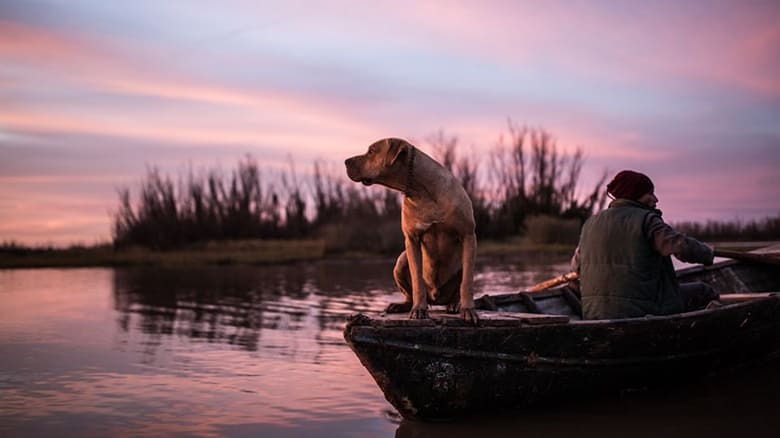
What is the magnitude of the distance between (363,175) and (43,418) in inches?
113

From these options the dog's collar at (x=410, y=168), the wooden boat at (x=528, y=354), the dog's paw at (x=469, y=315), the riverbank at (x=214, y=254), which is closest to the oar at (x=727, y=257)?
the wooden boat at (x=528, y=354)

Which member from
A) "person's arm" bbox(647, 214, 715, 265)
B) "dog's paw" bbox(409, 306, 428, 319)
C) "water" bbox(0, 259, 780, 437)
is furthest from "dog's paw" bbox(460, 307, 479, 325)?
"person's arm" bbox(647, 214, 715, 265)

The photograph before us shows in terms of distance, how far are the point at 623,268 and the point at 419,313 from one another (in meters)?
1.78

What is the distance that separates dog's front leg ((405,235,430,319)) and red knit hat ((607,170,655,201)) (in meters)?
1.81

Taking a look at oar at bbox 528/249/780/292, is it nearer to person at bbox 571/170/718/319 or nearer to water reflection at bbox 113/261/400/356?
person at bbox 571/170/718/319

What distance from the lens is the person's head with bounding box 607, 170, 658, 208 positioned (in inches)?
248

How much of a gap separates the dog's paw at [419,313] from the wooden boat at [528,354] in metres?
0.05

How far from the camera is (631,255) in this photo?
6059mm

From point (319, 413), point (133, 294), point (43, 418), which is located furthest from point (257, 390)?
point (133, 294)

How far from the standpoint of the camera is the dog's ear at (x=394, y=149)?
516 cm

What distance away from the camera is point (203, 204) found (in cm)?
3341

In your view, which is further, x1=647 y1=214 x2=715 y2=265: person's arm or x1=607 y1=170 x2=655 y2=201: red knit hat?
x1=607 y1=170 x2=655 y2=201: red knit hat

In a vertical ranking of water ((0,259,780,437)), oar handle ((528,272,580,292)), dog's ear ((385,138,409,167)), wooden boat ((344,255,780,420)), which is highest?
dog's ear ((385,138,409,167))

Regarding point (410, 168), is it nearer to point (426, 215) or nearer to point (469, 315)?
point (426, 215)
